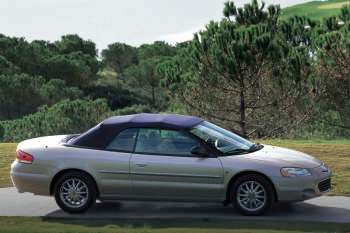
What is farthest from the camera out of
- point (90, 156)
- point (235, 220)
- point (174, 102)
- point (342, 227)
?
point (174, 102)

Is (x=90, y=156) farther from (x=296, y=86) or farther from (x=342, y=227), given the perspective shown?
(x=296, y=86)

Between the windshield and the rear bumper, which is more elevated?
the windshield

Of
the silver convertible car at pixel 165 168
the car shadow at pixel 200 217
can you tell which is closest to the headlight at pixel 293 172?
the silver convertible car at pixel 165 168

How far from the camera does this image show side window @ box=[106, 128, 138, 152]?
31.5ft

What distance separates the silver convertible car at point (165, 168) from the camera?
9.15 meters

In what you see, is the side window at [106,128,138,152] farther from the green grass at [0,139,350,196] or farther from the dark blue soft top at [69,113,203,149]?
the green grass at [0,139,350,196]

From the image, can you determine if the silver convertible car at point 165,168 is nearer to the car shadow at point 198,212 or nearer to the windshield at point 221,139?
the windshield at point 221,139

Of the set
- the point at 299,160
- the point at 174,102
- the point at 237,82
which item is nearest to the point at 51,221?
the point at 299,160

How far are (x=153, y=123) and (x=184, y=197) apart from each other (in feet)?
3.55

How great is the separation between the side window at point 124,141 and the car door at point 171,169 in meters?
0.08

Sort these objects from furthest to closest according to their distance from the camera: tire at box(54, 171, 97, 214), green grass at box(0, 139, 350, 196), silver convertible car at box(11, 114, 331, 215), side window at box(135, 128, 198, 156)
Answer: green grass at box(0, 139, 350, 196) < tire at box(54, 171, 97, 214) < side window at box(135, 128, 198, 156) < silver convertible car at box(11, 114, 331, 215)

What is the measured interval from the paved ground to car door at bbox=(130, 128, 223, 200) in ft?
1.02

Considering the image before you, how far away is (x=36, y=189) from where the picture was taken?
9711 mm

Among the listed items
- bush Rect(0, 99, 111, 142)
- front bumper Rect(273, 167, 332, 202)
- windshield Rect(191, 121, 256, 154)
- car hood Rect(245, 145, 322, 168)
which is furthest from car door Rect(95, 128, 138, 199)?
bush Rect(0, 99, 111, 142)
